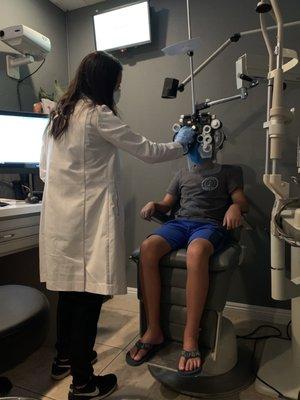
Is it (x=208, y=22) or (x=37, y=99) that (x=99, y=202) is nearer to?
(x=37, y=99)

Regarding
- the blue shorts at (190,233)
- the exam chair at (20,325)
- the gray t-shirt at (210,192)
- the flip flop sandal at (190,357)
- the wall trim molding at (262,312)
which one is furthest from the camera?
the wall trim molding at (262,312)

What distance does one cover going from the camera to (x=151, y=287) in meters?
1.31

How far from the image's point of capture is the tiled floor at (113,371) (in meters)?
1.28

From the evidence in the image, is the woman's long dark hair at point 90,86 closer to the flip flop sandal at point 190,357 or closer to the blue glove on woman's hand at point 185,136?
the blue glove on woman's hand at point 185,136

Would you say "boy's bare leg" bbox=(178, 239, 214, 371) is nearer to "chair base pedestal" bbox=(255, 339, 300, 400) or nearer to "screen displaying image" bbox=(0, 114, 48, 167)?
"chair base pedestal" bbox=(255, 339, 300, 400)

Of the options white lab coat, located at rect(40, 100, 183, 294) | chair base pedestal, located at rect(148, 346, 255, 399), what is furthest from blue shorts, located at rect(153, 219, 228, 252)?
chair base pedestal, located at rect(148, 346, 255, 399)

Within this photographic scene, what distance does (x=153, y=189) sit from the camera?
7.29ft

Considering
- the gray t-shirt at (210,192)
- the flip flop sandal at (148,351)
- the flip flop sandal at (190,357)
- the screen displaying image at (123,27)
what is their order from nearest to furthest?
the flip flop sandal at (190,357), the flip flop sandal at (148,351), the gray t-shirt at (210,192), the screen displaying image at (123,27)

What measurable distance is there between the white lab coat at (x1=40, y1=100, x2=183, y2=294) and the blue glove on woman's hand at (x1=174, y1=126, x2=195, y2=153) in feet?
1.15

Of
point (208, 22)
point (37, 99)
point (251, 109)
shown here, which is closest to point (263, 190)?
point (251, 109)

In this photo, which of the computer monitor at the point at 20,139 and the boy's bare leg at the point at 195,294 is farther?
the computer monitor at the point at 20,139

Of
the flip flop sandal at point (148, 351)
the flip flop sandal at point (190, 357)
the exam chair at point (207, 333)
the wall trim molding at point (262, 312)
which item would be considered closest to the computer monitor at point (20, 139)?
the exam chair at point (207, 333)

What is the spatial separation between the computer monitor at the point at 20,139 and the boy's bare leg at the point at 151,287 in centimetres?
91

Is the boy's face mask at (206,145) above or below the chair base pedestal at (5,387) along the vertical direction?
above
